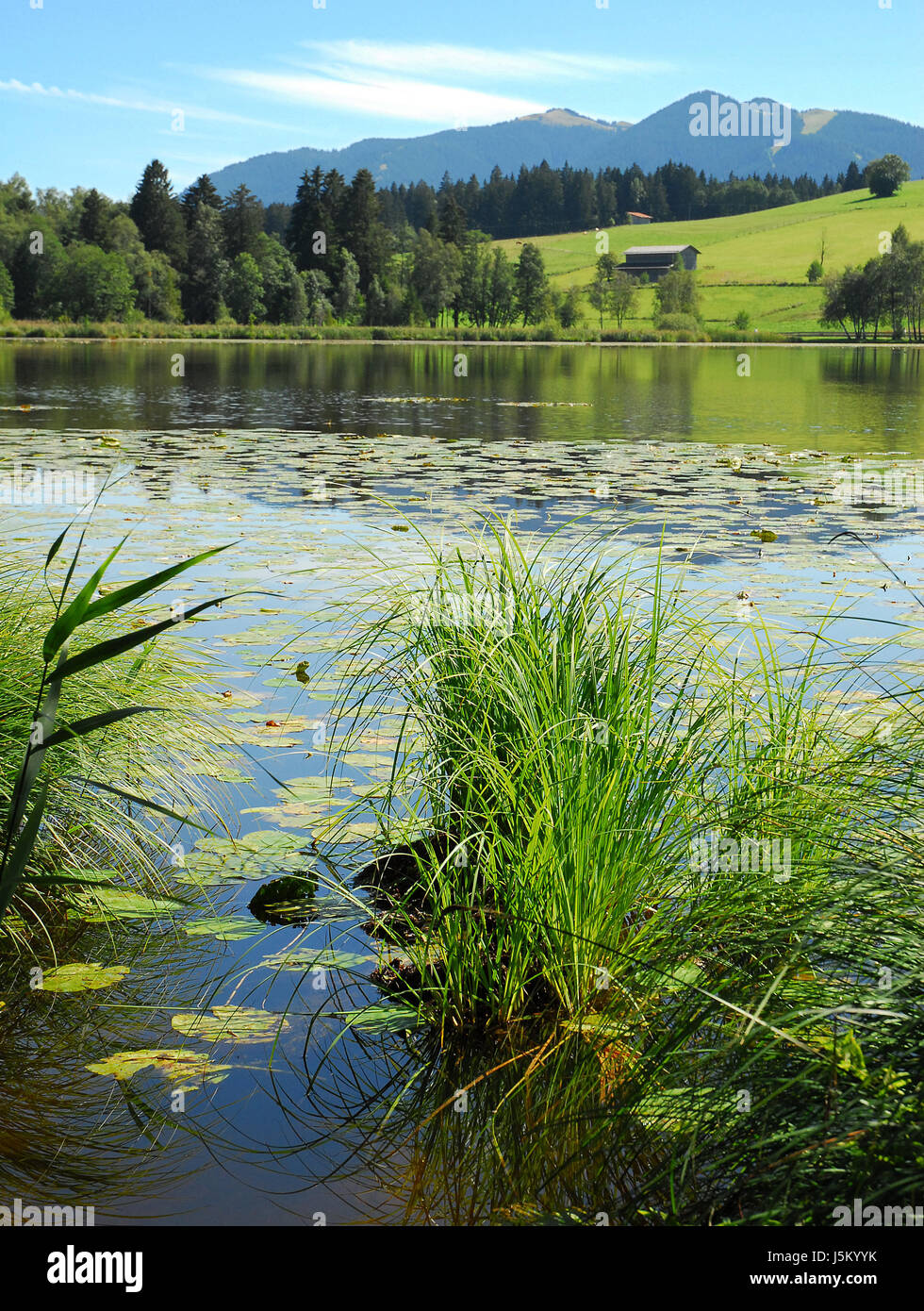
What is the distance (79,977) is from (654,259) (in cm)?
11354

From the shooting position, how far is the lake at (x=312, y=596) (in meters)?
2.39

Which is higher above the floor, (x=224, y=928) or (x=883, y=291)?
(x=883, y=291)

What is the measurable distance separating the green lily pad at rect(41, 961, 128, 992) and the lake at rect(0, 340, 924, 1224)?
0.05 meters

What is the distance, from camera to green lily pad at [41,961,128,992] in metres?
2.99

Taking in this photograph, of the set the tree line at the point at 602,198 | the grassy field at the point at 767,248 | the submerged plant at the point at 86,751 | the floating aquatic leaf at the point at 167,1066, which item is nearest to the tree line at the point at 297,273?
the grassy field at the point at 767,248

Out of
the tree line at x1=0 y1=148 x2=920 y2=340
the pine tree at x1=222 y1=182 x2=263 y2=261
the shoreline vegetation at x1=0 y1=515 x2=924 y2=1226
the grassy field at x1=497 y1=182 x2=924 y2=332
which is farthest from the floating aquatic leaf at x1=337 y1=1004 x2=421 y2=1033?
the grassy field at x1=497 y1=182 x2=924 y2=332

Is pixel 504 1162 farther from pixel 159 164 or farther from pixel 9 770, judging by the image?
pixel 159 164

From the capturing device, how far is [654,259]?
10838 centimetres

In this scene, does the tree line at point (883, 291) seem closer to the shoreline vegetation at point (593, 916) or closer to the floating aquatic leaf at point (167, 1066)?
the shoreline vegetation at point (593, 916)

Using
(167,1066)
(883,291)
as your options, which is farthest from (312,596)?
(883,291)

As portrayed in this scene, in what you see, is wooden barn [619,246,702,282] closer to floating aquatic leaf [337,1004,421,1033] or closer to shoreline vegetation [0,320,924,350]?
shoreline vegetation [0,320,924,350]

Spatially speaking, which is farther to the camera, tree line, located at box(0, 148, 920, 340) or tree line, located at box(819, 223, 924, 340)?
tree line, located at box(819, 223, 924, 340)

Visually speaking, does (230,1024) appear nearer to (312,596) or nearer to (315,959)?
(315,959)

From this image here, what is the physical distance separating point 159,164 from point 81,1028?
90392 mm
